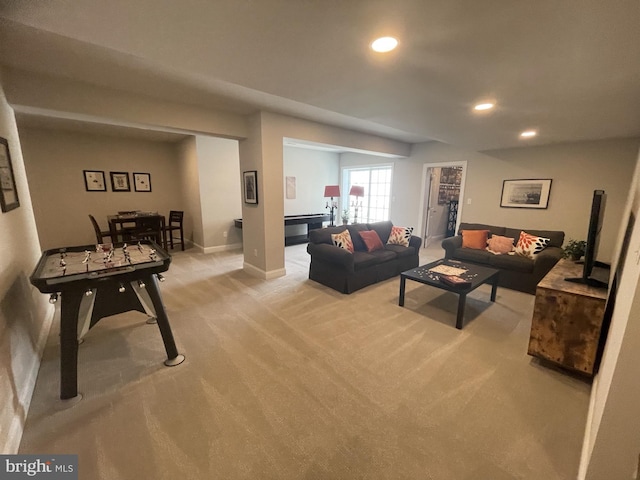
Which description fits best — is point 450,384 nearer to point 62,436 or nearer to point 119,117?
point 62,436

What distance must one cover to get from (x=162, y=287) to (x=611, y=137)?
23.2 ft

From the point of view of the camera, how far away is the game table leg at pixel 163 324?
2135mm

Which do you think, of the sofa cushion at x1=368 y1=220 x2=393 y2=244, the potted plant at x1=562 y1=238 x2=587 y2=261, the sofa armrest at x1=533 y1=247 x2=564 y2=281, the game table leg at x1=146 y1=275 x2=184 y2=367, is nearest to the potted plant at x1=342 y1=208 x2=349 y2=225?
the sofa cushion at x1=368 y1=220 x2=393 y2=244

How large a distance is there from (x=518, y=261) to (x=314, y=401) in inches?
142

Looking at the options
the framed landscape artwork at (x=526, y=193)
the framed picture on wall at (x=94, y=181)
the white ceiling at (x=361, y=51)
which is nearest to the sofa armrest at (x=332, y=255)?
the white ceiling at (x=361, y=51)

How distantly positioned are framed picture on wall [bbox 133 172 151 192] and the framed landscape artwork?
7.80 metres

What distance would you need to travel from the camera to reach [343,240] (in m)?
3.90

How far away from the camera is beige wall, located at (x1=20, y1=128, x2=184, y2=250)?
5.03 metres

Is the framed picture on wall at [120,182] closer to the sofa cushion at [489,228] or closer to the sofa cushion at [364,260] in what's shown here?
the sofa cushion at [364,260]

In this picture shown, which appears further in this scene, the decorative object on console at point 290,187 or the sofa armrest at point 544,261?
the decorative object on console at point 290,187

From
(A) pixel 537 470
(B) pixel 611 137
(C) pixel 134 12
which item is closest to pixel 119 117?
(C) pixel 134 12

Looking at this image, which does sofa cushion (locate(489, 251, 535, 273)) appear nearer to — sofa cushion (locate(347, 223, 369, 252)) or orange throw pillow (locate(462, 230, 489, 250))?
orange throw pillow (locate(462, 230, 489, 250))

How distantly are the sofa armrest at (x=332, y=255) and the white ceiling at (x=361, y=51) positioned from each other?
5.74 ft

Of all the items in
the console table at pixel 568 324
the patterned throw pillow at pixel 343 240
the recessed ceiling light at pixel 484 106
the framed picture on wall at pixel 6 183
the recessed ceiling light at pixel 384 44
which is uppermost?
the recessed ceiling light at pixel 484 106
